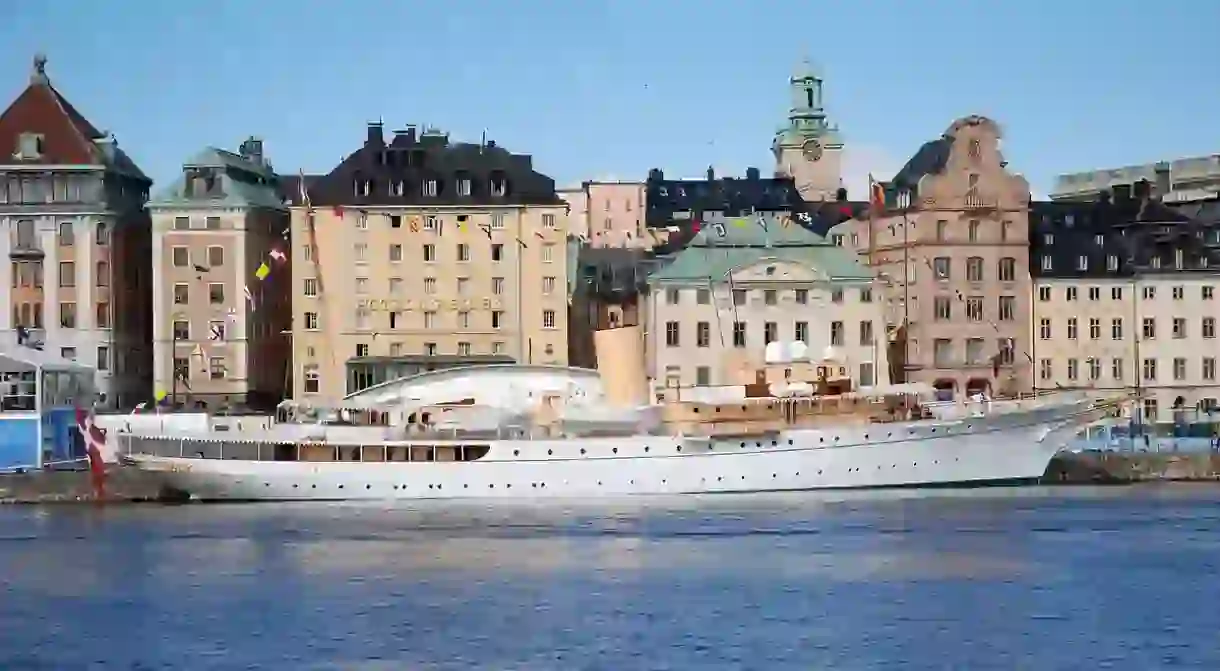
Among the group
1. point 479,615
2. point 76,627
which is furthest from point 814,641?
point 76,627

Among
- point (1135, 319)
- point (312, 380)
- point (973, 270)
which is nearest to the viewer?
point (312, 380)

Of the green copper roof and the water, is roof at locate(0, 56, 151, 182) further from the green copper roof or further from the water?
the water

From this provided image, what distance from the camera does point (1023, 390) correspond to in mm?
146500

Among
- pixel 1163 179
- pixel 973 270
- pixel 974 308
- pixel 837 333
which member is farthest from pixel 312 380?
pixel 1163 179

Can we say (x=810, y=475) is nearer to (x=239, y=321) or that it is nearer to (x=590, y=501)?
(x=590, y=501)

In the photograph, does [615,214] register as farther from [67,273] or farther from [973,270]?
[67,273]

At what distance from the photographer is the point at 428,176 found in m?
144

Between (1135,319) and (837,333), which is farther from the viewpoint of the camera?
(1135,319)

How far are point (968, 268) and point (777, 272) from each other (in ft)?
38.9

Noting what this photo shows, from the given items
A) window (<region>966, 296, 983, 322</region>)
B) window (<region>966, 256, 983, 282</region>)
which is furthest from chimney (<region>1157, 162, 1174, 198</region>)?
window (<region>966, 296, 983, 322</region>)

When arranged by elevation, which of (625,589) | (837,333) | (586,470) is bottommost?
(625,589)

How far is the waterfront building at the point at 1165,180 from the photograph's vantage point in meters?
174

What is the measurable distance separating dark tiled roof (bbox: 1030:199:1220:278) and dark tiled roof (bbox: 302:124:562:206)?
29.8 metres

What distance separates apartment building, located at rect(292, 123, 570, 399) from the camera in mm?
143250
